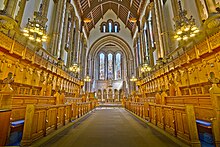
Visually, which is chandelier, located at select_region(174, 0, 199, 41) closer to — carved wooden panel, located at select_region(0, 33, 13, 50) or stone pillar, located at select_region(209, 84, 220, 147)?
stone pillar, located at select_region(209, 84, 220, 147)

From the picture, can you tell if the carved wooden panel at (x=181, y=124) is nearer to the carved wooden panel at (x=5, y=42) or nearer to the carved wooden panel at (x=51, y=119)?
the carved wooden panel at (x=51, y=119)

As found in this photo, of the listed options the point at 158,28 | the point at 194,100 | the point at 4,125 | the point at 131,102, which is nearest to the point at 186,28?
the point at 194,100

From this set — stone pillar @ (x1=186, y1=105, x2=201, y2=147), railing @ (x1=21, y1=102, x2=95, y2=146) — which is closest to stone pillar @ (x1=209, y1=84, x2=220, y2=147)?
stone pillar @ (x1=186, y1=105, x2=201, y2=147)

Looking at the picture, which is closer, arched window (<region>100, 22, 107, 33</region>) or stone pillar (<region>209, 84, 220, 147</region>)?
stone pillar (<region>209, 84, 220, 147</region>)

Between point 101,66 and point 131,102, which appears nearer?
point 131,102

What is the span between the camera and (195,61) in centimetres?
634

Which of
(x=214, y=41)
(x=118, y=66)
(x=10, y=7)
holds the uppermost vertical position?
(x=118, y=66)

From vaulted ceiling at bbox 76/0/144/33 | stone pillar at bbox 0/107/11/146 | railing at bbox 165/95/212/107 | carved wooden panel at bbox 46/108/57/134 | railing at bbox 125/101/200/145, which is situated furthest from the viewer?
vaulted ceiling at bbox 76/0/144/33

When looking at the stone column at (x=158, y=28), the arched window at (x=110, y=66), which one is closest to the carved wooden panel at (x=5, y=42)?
the stone column at (x=158, y=28)

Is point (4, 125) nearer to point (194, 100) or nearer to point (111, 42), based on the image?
point (194, 100)

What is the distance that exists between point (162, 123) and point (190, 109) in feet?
4.98

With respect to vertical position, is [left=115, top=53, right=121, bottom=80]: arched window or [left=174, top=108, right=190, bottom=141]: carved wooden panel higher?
[left=115, top=53, right=121, bottom=80]: arched window

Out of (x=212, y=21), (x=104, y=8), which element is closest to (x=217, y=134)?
(x=212, y=21)

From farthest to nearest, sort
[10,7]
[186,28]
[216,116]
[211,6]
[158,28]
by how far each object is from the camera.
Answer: [158,28]
[186,28]
[211,6]
[10,7]
[216,116]
